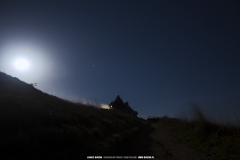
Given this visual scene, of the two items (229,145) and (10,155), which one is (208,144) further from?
(10,155)

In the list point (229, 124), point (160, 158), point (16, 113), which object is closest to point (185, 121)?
point (229, 124)

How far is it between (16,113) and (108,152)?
4.28 metres

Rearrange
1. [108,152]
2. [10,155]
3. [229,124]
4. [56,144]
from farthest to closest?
[229,124]
[108,152]
[56,144]
[10,155]

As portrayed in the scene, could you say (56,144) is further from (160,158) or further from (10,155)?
(160,158)

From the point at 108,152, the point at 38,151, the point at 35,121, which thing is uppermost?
the point at 35,121

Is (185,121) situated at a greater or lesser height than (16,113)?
lesser

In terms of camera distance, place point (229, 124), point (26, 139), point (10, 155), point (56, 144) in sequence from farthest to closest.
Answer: point (229, 124)
point (56, 144)
point (26, 139)
point (10, 155)

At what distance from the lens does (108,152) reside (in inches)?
173

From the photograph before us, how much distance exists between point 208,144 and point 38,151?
6.96 m

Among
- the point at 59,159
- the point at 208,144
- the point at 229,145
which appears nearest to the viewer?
the point at 59,159

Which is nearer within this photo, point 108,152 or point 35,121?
point 108,152

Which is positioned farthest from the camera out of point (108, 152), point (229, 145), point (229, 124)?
point (229, 124)

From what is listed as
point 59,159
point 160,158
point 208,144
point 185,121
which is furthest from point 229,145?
point 59,159

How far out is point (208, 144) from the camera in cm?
567
